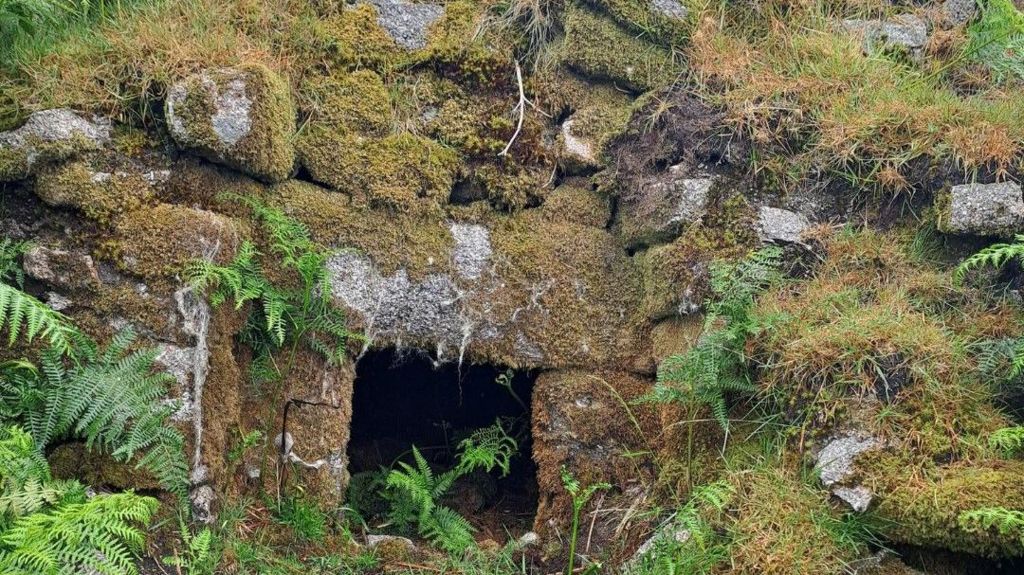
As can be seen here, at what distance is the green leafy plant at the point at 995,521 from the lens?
3.06 meters

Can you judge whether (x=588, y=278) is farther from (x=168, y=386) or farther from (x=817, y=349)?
(x=168, y=386)

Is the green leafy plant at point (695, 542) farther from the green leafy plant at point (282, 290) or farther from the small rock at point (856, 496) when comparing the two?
the green leafy plant at point (282, 290)

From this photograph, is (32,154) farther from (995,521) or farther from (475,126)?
(995,521)

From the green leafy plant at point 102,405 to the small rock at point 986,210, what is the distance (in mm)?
3684

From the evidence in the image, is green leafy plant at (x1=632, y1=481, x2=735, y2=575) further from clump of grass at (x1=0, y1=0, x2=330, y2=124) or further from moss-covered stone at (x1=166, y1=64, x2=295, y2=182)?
clump of grass at (x1=0, y1=0, x2=330, y2=124)

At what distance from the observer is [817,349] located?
150 inches

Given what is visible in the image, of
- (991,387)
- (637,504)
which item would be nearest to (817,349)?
(991,387)

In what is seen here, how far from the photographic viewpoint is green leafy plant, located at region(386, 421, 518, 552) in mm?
4230

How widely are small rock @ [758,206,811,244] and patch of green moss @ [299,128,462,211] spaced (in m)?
1.62

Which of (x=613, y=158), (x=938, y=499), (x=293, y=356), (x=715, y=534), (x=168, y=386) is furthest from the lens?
(x=613, y=158)

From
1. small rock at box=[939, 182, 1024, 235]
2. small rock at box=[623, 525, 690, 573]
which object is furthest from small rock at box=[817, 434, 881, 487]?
small rock at box=[939, 182, 1024, 235]

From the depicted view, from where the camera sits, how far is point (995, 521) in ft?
10.3

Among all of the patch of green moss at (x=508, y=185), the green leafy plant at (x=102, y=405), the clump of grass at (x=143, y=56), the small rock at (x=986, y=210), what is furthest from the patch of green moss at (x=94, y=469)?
the small rock at (x=986, y=210)

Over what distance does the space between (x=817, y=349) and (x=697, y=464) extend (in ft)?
2.45
